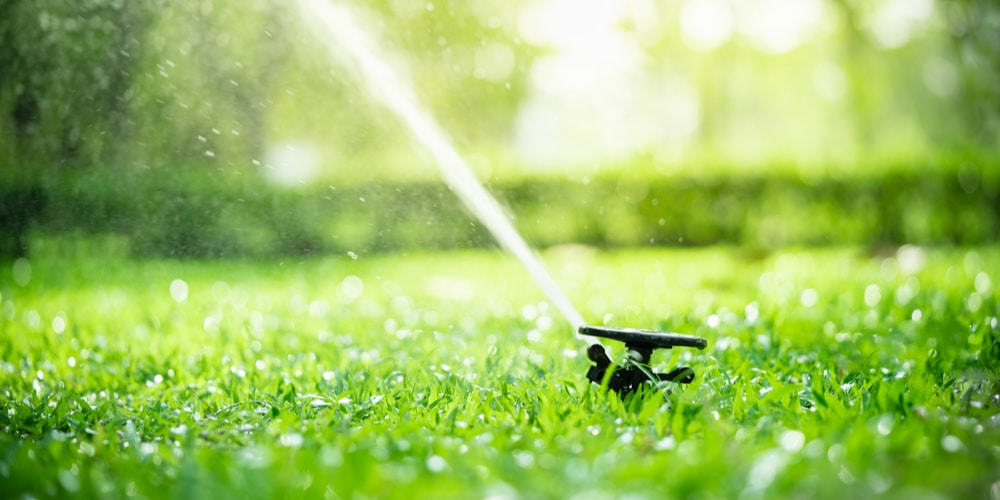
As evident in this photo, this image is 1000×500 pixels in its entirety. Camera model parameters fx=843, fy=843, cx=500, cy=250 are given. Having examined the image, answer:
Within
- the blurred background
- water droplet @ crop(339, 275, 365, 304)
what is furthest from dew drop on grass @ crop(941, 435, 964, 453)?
the blurred background

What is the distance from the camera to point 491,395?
3.08 m

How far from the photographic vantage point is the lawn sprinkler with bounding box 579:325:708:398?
2.79 meters

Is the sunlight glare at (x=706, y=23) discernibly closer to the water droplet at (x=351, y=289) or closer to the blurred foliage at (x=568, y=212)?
the blurred foliage at (x=568, y=212)

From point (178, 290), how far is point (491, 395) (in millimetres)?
4948

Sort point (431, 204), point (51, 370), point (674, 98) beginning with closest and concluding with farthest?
point (51, 370) < point (431, 204) < point (674, 98)

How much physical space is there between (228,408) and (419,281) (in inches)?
192

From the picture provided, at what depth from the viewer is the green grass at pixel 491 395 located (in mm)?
2051

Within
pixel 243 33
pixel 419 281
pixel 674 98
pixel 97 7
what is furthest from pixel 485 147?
pixel 674 98

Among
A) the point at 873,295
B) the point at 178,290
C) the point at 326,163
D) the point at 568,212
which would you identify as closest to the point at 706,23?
the point at 568,212

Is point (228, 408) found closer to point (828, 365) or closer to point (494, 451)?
point (494, 451)

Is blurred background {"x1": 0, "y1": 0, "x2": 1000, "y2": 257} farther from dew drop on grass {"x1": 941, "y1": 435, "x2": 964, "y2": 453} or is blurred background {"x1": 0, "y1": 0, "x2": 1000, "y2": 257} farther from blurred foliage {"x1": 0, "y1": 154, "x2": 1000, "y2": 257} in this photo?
dew drop on grass {"x1": 941, "y1": 435, "x2": 964, "y2": 453}

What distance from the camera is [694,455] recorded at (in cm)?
221

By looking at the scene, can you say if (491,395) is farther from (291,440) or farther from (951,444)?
(951,444)

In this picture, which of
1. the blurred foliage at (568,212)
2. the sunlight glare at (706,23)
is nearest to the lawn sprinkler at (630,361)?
the blurred foliage at (568,212)
